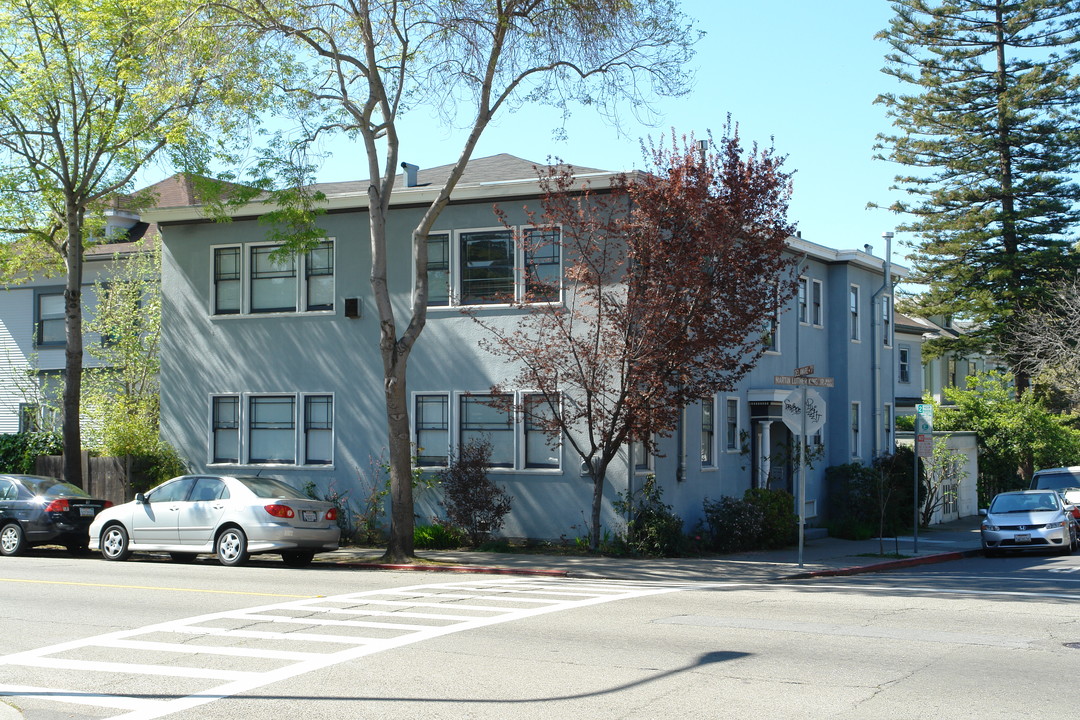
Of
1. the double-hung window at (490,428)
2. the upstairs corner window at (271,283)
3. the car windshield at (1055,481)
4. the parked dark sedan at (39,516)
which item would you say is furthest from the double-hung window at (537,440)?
the car windshield at (1055,481)

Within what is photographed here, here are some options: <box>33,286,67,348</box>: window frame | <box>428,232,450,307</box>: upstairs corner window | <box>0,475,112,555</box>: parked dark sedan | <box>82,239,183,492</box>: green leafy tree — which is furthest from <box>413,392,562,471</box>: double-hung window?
<box>33,286,67,348</box>: window frame

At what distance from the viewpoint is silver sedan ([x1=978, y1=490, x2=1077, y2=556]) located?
77.2 ft

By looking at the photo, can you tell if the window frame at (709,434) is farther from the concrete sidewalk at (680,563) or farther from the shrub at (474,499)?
the shrub at (474,499)

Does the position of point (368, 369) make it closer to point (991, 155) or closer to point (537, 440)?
point (537, 440)

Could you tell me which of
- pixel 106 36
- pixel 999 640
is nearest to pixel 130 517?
pixel 106 36

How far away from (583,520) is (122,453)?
11.9 m

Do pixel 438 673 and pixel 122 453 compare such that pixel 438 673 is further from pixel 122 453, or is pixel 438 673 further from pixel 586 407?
pixel 122 453

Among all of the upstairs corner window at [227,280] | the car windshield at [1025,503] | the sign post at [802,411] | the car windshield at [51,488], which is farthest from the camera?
the upstairs corner window at [227,280]

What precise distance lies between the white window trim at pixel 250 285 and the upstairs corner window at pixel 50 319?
11164 millimetres

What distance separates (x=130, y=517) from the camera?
19484mm

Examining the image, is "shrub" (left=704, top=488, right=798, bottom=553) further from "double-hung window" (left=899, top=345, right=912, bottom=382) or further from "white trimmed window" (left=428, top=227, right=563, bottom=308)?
"double-hung window" (left=899, top=345, right=912, bottom=382)

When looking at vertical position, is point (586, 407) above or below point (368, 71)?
below

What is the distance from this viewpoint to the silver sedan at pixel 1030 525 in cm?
2353

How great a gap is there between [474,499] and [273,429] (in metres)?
5.94
